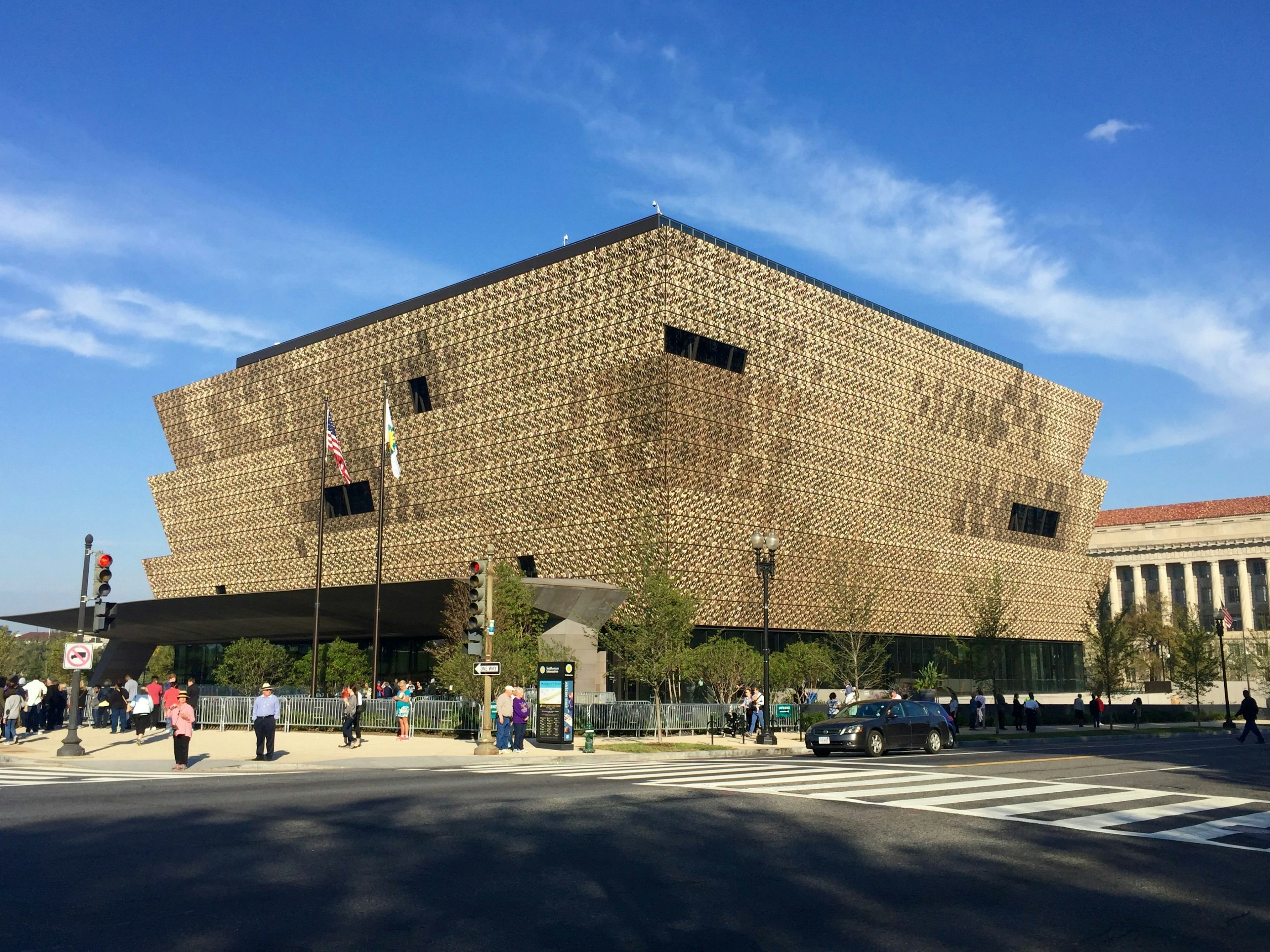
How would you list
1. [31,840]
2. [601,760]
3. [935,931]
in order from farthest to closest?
[601,760], [31,840], [935,931]

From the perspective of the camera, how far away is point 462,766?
23.7 m

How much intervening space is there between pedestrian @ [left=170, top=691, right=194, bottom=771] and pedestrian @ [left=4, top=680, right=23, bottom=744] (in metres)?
11.5

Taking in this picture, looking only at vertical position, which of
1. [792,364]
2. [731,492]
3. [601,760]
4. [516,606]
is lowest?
[601,760]

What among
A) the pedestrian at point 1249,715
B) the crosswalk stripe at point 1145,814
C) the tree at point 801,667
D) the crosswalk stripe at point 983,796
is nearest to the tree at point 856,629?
the tree at point 801,667

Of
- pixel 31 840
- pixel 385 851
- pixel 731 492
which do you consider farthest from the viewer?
pixel 731 492

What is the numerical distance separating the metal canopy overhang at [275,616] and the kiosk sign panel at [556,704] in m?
18.3

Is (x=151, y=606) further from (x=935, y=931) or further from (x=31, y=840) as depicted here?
(x=935, y=931)

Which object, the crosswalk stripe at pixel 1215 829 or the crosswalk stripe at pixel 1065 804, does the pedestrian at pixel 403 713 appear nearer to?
the crosswalk stripe at pixel 1065 804

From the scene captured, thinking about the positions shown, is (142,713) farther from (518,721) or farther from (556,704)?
(556,704)

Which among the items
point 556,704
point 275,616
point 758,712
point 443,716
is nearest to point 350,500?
point 275,616

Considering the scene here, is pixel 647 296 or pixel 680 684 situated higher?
pixel 647 296

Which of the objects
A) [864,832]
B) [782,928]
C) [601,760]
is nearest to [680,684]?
[601,760]

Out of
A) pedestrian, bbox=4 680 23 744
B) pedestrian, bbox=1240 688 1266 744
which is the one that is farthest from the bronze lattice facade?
pedestrian, bbox=4 680 23 744

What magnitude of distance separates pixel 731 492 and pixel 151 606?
35109 mm
